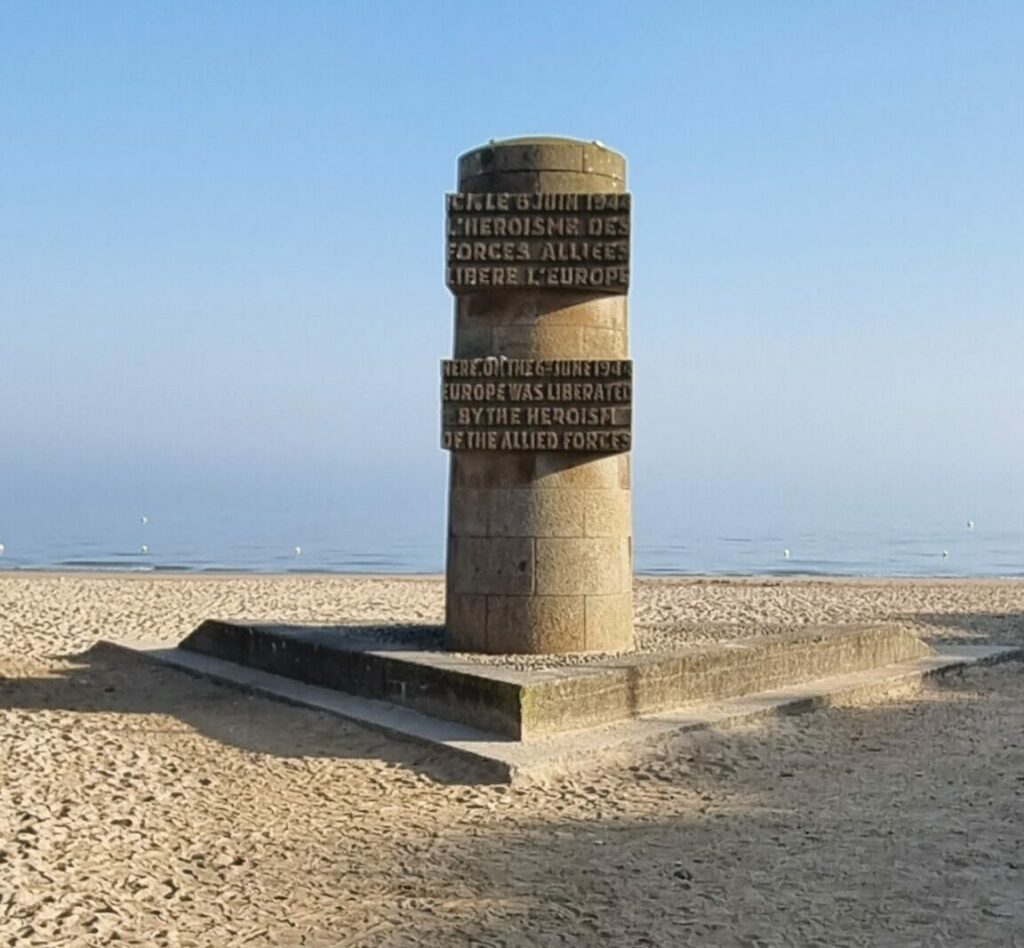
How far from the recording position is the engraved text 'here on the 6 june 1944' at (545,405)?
9898 millimetres

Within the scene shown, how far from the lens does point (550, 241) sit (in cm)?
1005

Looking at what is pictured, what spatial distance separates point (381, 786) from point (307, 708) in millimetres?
2124

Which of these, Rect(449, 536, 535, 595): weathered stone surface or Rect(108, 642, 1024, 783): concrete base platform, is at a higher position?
Rect(449, 536, 535, 595): weathered stone surface

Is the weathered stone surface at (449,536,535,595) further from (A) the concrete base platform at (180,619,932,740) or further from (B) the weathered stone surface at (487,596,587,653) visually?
(A) the concrete base platform at (180,619,932,740)

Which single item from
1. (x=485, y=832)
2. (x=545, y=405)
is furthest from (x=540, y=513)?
(x=485, y=832)

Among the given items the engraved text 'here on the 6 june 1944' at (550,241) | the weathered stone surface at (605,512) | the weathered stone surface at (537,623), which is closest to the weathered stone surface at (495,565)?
the weathered stone surface at (537,623)

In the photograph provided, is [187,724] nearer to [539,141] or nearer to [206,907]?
[206,907]

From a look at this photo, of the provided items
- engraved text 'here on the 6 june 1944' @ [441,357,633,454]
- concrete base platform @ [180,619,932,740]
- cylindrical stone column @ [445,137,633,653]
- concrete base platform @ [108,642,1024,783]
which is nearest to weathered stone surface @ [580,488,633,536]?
cylindrical stone column @ [445,137,633,653]

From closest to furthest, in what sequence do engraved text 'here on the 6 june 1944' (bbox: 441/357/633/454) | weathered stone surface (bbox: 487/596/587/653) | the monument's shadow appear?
the monument's shadow
weathered stone surface (bbox: 487/596/587/653)
engraved text 'here on the 6 june 1944' (bbox: 441/357/633/454)

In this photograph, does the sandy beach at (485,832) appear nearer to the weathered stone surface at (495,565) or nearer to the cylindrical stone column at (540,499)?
the cylindrical stone column at (540,499)

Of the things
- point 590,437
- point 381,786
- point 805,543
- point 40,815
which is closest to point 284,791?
point 381,786

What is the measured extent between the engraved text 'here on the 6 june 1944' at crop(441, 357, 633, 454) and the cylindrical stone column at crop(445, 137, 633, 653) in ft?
0.43

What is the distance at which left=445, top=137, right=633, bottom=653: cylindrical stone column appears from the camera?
9844mm

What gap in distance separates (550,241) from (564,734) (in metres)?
3.91
